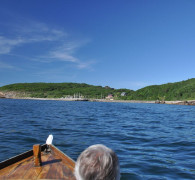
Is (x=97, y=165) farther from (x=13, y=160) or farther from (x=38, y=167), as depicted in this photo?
(x=13, y=160)

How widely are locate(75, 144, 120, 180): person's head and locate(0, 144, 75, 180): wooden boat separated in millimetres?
3613

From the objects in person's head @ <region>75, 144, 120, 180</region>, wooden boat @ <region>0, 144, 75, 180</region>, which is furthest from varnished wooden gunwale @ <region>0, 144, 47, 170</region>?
person's head @ <region>75, 144, 120, 180</region>

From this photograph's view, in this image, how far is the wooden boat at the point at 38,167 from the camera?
17.9 ft

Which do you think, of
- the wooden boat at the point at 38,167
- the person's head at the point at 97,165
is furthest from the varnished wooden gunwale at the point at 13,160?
the person's head at the point at 97,165

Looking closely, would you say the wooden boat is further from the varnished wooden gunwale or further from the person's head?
the person's head

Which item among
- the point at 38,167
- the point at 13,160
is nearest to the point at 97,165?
the point at 38,167

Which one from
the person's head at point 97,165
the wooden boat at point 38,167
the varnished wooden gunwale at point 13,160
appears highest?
the person's head at point 97,165

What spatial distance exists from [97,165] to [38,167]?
461 cm

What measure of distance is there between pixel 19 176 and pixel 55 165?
112cm

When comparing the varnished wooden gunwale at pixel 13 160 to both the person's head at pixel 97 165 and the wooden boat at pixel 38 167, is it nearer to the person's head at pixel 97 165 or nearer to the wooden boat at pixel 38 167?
the wooden boat at pixel 38 167

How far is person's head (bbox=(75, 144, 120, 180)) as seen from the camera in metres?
2.04

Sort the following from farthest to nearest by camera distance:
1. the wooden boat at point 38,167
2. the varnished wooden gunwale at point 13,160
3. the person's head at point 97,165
Result: the varnished wooden gunwale at point 13,160
the wooden boat at point 38,167
the person's head at point 97,165

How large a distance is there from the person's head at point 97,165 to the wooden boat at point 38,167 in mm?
3613

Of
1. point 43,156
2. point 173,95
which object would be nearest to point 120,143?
point 43,156
